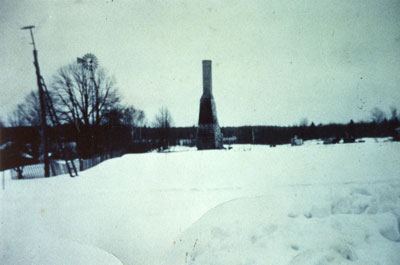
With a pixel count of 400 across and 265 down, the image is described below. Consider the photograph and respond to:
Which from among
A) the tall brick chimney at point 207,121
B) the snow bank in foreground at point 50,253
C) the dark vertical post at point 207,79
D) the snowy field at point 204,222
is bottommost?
the snow bank in foreground at point 50,253

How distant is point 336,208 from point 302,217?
0.81 m

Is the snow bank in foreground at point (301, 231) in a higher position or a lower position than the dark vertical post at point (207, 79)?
lower

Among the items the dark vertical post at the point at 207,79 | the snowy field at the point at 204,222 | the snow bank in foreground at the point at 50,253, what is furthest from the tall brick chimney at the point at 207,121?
the snow bank in foreground at the point at 50,253

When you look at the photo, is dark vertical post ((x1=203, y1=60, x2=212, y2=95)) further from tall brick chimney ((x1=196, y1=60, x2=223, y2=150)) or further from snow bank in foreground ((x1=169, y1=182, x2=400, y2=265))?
snow bank in foreground ((x1=169, y1=182, x2=400, y2=265))

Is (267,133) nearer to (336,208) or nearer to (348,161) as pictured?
(348,161)

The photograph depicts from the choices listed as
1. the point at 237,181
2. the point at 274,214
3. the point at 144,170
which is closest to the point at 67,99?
the point at 144,170

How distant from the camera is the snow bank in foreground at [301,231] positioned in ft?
11.5

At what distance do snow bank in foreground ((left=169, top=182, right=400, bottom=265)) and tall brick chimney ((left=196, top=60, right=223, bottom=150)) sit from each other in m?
15.9

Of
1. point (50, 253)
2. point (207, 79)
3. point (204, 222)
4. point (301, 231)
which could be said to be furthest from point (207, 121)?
point (50, 253)

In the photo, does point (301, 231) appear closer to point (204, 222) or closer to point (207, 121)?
point (204, 222)

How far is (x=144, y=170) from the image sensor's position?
8.35m

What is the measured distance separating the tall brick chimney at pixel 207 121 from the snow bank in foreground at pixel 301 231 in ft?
52.2

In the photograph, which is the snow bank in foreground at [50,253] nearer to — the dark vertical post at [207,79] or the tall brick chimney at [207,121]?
the tall brick chimney at [207,121]

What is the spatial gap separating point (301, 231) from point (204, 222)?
1.74 metres
